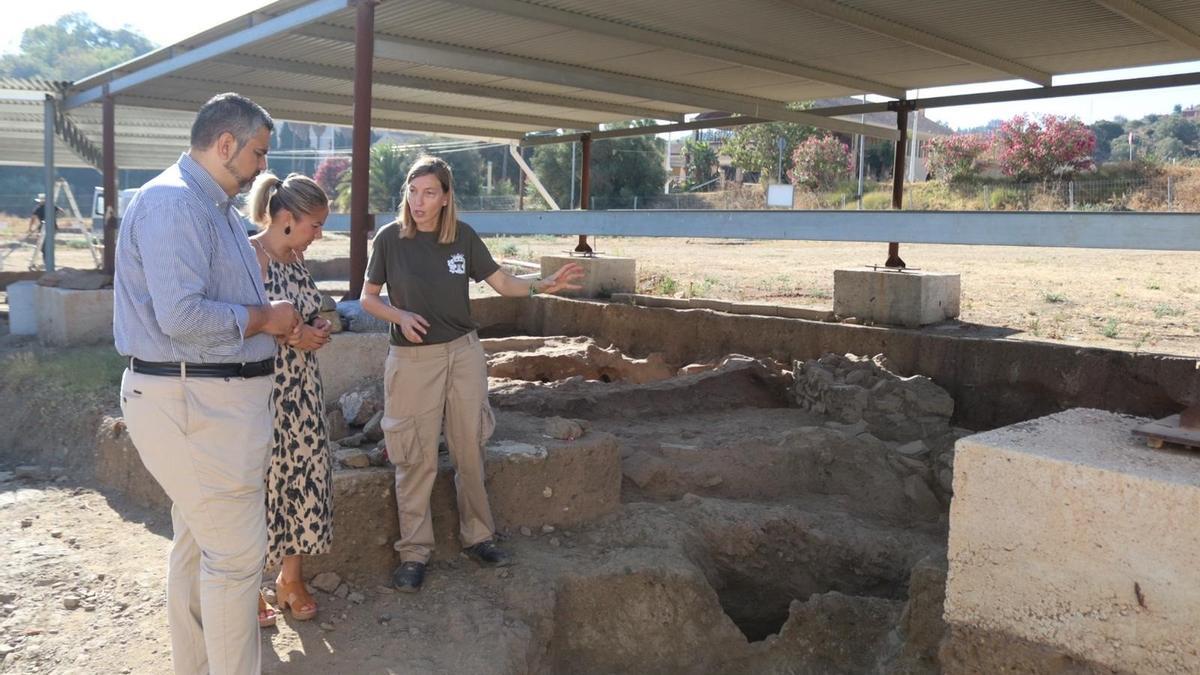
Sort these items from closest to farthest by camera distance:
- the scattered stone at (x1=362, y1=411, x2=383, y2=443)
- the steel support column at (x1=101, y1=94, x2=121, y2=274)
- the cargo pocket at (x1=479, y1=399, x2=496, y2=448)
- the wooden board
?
1. the wooden board
2. the cargo pocket at (x1=479, y1=399, x2=496, y2=448)
3. the scattered stone at (x1=362, y1=411, x2=383, y2=443)
4. the steel support column at (x1=101, y1=94, x2=121, y2=274)

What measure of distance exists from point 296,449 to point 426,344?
0.77 m

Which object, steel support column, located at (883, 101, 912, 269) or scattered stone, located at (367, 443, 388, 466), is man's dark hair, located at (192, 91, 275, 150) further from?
steel support column, located at (883, 101, 912, 269)

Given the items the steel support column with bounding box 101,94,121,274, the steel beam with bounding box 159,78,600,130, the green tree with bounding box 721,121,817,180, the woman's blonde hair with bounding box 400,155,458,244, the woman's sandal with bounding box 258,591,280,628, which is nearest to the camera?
the woman's sandal with bounding box 258,591,280,628

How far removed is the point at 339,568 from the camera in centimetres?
458

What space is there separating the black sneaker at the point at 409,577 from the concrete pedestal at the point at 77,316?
21.2 ft

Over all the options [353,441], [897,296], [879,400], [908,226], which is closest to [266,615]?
[353,441]

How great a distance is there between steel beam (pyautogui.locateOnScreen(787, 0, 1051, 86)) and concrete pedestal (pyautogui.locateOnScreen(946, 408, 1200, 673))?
452 centimetres

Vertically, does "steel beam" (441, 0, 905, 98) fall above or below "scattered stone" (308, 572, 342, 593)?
above

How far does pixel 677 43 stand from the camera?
8.15 metres

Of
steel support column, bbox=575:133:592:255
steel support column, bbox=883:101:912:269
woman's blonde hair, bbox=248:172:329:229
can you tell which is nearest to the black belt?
woman's blonde hair, bbox=248:172:329:229

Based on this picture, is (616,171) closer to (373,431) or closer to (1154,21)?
(1154,21)

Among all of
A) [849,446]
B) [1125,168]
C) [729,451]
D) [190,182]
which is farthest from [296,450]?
[1125,168]

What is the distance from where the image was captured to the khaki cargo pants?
441 centimetres

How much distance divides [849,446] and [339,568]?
3734mm
